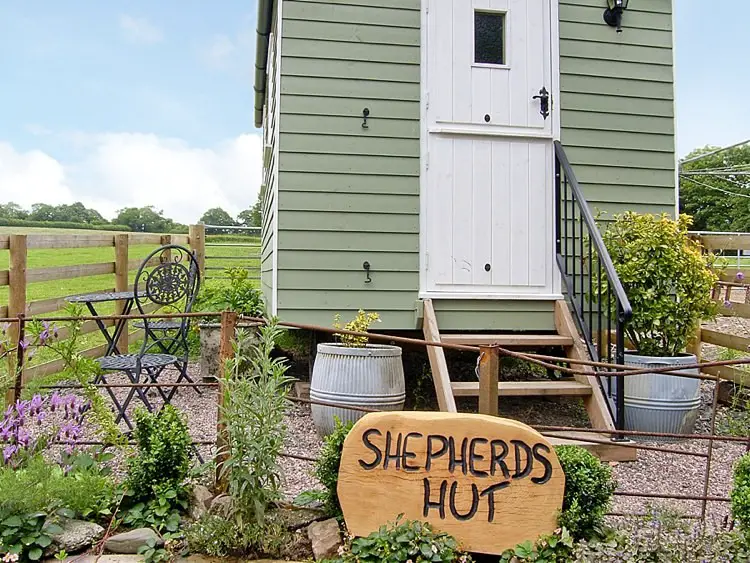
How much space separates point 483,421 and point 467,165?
262 centimetres

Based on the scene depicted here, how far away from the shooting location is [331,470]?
237 centimetres

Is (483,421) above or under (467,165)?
under

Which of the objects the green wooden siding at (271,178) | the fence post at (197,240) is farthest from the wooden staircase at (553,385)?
the fence post at (197,240)

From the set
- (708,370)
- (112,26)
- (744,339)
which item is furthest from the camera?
(112,26)

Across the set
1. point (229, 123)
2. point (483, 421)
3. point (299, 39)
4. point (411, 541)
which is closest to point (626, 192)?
point (299, 39)

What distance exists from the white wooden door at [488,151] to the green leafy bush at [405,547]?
240 cm

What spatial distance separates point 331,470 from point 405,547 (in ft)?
1.36

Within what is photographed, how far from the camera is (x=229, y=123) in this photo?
19.6 metres

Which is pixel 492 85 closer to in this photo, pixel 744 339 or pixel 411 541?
pixel 744 339

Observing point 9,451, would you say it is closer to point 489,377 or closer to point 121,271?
point 489,377

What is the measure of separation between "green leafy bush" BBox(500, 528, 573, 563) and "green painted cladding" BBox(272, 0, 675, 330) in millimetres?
2338

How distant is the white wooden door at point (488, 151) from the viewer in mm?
4461

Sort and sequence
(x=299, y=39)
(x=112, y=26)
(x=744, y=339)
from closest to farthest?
1. (x=299, y=39)
2. (x=744, y=339)
3. (x=112, y=26)

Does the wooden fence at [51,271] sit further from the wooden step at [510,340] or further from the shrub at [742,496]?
the shrub at [742,496]
